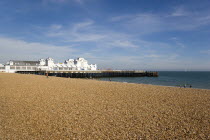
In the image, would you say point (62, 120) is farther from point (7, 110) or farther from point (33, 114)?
point (7, 110)

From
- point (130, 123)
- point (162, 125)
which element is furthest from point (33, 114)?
point (162, 125)

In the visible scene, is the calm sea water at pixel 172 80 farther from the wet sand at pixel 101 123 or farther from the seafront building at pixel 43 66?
the seafront building at pixel 43 66

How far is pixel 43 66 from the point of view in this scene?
202 feet

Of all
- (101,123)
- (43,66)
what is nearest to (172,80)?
(101,123)

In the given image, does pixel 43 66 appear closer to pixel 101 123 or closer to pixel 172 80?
pixel 172 80

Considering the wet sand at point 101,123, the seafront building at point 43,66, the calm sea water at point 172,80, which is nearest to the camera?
the wet sand at point 101,123

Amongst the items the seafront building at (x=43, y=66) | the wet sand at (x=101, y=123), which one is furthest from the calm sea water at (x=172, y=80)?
the seafront building at (x=43, y=66)

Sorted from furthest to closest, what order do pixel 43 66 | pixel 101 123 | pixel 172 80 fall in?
pixel 43 66 < pixel 172 80 < pixel 101 123

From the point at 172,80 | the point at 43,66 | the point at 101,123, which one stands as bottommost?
the point at 172,80

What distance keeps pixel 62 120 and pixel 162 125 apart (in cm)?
310

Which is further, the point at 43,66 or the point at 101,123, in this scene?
the point at 43,66

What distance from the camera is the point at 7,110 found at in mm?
5898

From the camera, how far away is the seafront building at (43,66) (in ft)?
186

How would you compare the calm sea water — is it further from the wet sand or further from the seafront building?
the seafront building
